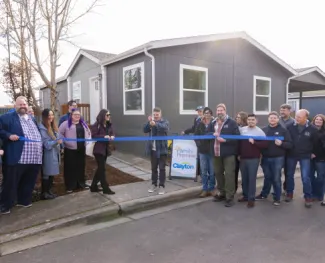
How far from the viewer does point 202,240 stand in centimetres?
376

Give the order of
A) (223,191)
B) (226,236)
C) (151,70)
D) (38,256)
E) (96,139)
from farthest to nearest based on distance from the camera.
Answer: (151,70) → (223,191) → (96,139) → (226,236) → (38,256)

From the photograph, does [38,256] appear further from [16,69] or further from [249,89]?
[249,89]

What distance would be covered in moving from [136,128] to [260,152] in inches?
209

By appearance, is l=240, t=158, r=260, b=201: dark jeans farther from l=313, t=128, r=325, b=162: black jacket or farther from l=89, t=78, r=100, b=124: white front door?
l=89, t=78, r=100, b=124: white front door

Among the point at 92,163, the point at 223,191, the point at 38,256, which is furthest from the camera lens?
the point at 92,163

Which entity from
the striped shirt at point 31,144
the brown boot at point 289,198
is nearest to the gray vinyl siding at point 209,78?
the brown boot at point 289,198

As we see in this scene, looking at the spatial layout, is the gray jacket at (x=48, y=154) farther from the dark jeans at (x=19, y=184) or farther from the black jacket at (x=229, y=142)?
the black jacket at (x=229, y=142)

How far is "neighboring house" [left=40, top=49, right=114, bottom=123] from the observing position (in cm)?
1161

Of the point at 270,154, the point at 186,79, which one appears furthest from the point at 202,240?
the point at 186,79

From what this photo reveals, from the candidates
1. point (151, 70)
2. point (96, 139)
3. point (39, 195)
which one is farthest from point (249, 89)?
point (39, 195)

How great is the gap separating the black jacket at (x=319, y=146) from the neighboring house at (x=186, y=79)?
15.8 ft

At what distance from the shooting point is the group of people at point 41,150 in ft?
14.7

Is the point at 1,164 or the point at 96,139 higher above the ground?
the point at 96,139

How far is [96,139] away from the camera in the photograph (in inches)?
204
